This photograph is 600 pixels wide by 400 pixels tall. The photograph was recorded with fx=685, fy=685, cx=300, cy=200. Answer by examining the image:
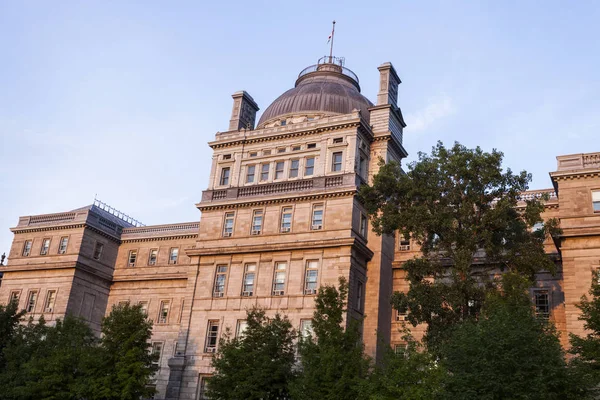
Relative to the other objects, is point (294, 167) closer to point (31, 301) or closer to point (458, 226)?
point (458, 226)

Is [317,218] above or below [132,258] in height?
below

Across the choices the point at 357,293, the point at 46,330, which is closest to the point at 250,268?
the point at 357,293

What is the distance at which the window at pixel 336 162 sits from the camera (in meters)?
44.3

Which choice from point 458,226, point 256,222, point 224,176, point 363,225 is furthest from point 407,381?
point 224,176

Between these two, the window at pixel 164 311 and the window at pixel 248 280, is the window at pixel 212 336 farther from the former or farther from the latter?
the window at pixel 164 311

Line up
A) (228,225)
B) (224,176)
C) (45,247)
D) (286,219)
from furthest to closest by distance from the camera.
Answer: (45,247)
(224,176)
(228,225)
(286,219)

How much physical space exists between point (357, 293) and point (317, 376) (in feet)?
45.1

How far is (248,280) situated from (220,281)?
81.4 inches

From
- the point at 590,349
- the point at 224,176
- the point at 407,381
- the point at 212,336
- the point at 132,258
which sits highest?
the point at 224,176

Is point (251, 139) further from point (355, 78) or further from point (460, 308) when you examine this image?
point (460, 308)

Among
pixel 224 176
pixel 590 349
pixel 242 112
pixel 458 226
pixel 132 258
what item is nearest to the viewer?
pixel 590 349

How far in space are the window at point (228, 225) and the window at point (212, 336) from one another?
6089mm

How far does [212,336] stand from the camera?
4291cm

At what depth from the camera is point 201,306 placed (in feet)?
144
